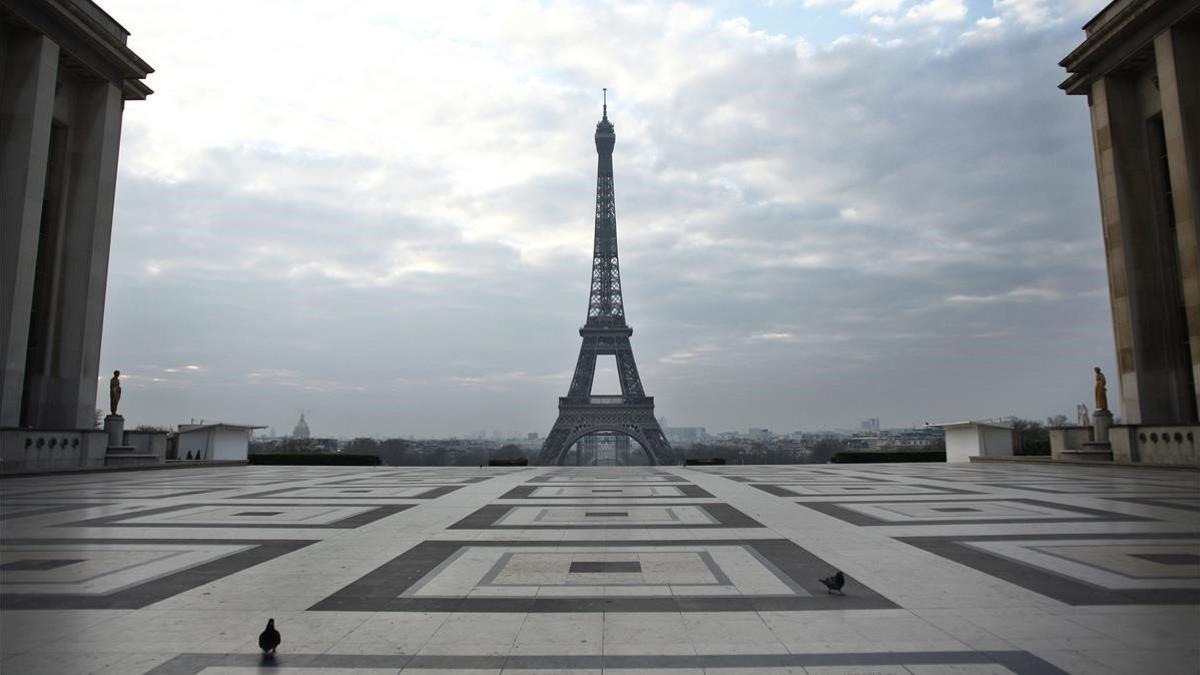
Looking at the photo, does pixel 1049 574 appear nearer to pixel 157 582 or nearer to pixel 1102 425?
pixel 157 582

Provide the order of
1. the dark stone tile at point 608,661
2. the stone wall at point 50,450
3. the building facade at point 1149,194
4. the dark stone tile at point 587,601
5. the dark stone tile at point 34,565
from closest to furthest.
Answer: the dark stone tile at point 608,661
the dark stone tile at point 587,601
the dark stone tile at point 34,565
the stone wall at point 50,450
the building facade at point 1149,194

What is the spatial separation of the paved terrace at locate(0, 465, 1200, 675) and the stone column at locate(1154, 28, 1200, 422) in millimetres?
16164

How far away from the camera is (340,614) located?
5.39 metres

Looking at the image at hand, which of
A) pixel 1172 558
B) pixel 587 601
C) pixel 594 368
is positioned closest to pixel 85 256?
pixel 587 601

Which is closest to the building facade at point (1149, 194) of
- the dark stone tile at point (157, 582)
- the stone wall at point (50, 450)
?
the dark stone tile at point (157, 582)

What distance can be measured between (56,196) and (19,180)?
12.9ft

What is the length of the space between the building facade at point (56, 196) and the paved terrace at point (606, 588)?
1414cm

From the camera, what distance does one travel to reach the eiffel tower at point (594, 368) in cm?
6662

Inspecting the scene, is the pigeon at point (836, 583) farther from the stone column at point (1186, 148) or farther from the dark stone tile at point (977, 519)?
the stone column at point (1186, 148)

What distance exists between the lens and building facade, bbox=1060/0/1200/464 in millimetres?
23656

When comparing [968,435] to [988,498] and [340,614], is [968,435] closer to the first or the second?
[988,498]

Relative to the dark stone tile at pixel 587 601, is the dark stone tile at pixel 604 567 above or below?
above

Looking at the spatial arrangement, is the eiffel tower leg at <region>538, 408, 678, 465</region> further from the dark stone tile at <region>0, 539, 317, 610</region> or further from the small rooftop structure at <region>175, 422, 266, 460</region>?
the dark stone tile at <region>0, 539, 317, 610</region>

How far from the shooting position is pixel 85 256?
26.4m
